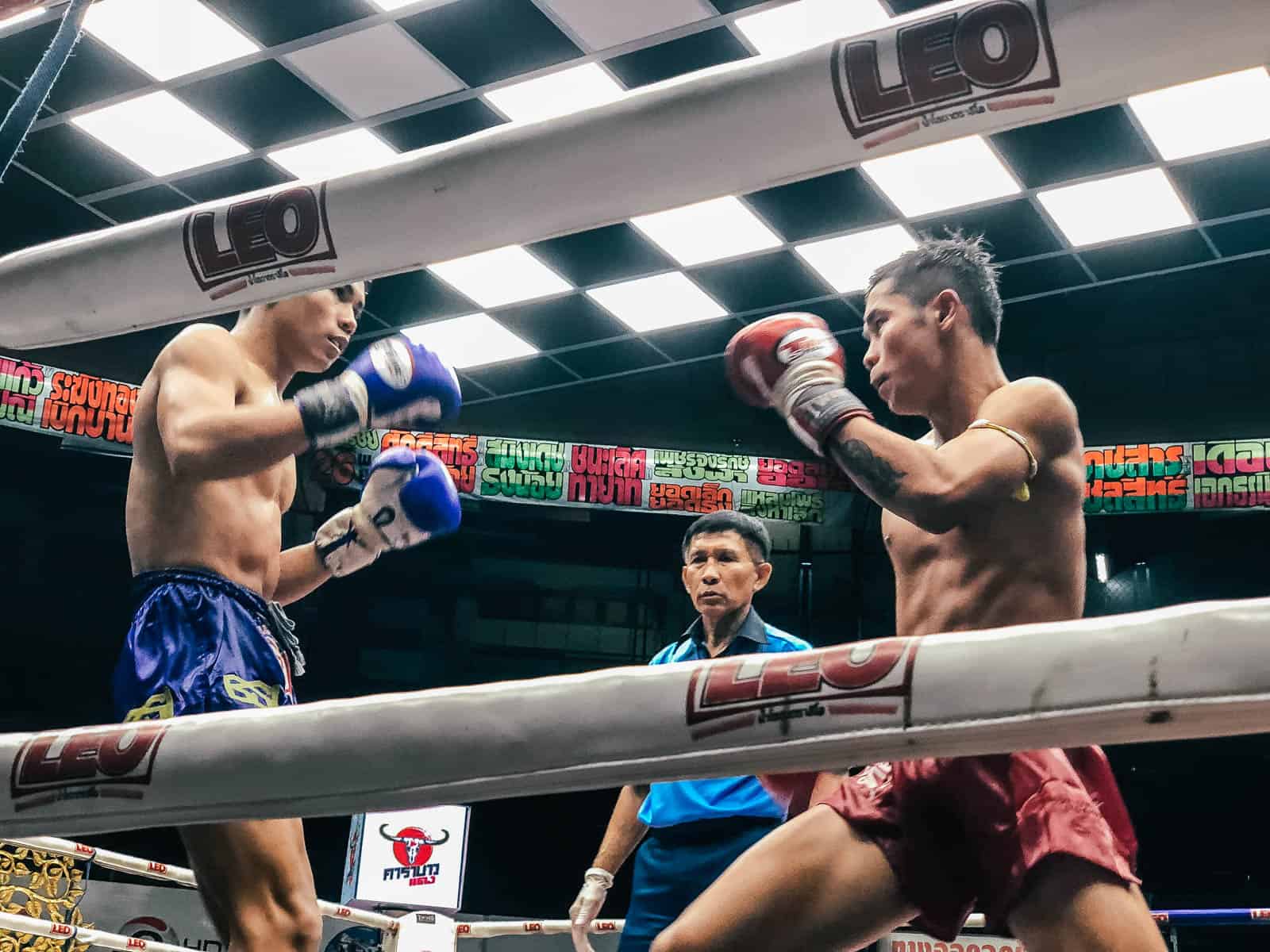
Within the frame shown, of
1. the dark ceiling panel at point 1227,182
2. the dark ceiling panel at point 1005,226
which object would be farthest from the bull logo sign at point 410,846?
the dark ceiling panel at point 1227,182

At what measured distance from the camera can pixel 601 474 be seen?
8867 millimetres

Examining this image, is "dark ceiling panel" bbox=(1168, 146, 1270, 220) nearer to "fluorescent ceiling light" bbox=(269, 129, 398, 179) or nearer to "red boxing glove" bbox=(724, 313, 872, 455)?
"fluorescent ceiling light" bbox=(269, 129, 398, 179)

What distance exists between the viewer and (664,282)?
7.34m

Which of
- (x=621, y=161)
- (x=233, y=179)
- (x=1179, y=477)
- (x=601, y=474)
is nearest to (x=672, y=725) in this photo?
(x=621, y=161)

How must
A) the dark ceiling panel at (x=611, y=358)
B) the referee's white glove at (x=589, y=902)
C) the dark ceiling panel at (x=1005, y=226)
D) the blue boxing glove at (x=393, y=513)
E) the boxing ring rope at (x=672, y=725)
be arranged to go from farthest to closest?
the dark ceiling panel at (x=611, y=358), the dark ceiling panel at (x=1005, y=226), the referee's white glove at (x=589, y=902), the blue boxing glove at (x=393, y=513), the boxing ring rope at (x=672, y=725)

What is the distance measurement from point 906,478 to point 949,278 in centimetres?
42

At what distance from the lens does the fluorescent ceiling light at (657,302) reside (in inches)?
290

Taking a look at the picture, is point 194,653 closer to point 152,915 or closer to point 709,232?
point 709,232

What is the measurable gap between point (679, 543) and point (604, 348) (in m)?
2.19

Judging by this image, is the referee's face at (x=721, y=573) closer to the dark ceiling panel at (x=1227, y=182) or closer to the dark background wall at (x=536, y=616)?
the dark ceiling panel at (x=1227, y=182)

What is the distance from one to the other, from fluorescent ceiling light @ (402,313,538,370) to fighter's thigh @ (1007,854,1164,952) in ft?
21.2

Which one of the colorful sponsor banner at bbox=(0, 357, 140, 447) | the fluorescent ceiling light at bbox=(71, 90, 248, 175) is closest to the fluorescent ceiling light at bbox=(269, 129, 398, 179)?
the fluorescent ceiling light at bbox=(71, 90, 248, 175)

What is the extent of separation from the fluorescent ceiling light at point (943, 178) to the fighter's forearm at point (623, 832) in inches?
147

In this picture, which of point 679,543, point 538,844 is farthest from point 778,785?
point 538,844
